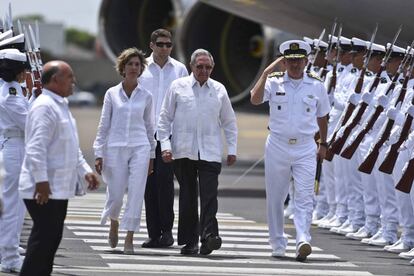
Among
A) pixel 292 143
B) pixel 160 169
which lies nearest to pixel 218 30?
pixel 160 169

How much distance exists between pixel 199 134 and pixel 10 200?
2.05 meters

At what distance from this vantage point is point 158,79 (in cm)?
1204

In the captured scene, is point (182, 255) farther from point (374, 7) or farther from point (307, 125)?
point (374, 7)

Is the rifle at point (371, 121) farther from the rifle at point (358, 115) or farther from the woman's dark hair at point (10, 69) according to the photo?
the woman's dark hair at point (10, 69)

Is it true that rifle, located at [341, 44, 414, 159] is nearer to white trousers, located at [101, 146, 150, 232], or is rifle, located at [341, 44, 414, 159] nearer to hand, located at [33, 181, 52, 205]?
white trousers, located at [101, 146, 150, 232]

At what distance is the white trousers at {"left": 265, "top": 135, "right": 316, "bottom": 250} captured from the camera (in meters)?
11.2

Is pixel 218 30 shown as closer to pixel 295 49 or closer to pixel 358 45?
pixel 358 45

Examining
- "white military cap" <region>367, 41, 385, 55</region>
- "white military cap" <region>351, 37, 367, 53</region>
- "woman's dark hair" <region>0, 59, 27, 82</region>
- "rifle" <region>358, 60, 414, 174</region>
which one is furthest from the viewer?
"white military cap" <region>351, 37, 367, 53</region>

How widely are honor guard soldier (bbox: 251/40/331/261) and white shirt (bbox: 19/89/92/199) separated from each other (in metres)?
3.06

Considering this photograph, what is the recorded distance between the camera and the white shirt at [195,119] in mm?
11281

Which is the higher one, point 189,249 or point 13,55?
point 13,55

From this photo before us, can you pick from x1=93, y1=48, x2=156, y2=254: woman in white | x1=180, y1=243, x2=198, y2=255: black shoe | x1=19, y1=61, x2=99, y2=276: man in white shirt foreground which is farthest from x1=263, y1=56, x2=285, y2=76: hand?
x1=19, y1=61, x2=99, y2=276: man in white shirt foreground

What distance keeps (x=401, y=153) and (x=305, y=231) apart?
1.41m

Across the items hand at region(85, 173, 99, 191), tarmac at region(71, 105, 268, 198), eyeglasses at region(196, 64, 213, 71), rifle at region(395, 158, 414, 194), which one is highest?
eyeglasses at region(196, 64, 213, 71)
